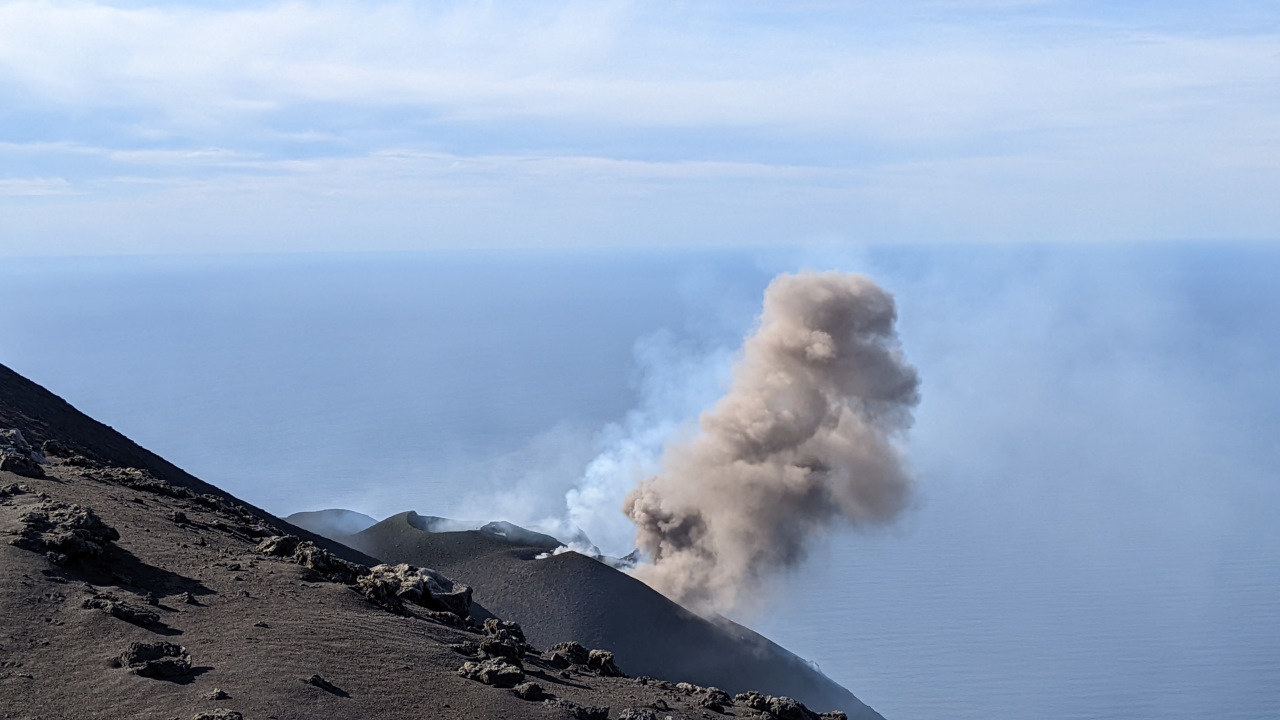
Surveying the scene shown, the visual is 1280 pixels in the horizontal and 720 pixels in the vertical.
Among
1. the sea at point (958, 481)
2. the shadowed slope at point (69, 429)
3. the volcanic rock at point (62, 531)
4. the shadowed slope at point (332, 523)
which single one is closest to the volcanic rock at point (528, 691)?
the volcanic rock at point (62, 531)

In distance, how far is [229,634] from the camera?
17.8m

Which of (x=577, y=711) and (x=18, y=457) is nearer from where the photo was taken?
(x=577, y=711)

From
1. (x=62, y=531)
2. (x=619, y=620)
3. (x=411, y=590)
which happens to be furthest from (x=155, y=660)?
(x=619, y=620)

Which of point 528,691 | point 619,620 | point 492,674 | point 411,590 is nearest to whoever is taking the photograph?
point 528,691

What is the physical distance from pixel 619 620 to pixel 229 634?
3568cm

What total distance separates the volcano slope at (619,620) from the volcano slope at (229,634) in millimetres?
26440

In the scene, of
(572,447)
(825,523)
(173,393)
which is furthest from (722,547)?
(173,393)

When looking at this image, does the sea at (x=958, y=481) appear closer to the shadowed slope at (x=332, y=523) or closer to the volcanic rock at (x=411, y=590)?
the shadowed slope at (x=332, y=523)

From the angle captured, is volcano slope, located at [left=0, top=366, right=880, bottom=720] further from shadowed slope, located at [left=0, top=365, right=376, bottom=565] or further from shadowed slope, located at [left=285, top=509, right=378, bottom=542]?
shadowed slope, located at [left=285, top=509, right=378, bottom=542]

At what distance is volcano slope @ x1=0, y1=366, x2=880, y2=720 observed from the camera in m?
15.5

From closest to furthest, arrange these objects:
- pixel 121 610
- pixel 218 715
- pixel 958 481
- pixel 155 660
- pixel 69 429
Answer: pixel 218 715
pixel 155 660
pixel 121 610
pixel 69 429
pixel 958 481

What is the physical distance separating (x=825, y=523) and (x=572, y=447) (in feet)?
221

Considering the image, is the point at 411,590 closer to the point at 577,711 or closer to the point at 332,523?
the point at 577,711

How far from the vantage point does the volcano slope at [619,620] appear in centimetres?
5031
